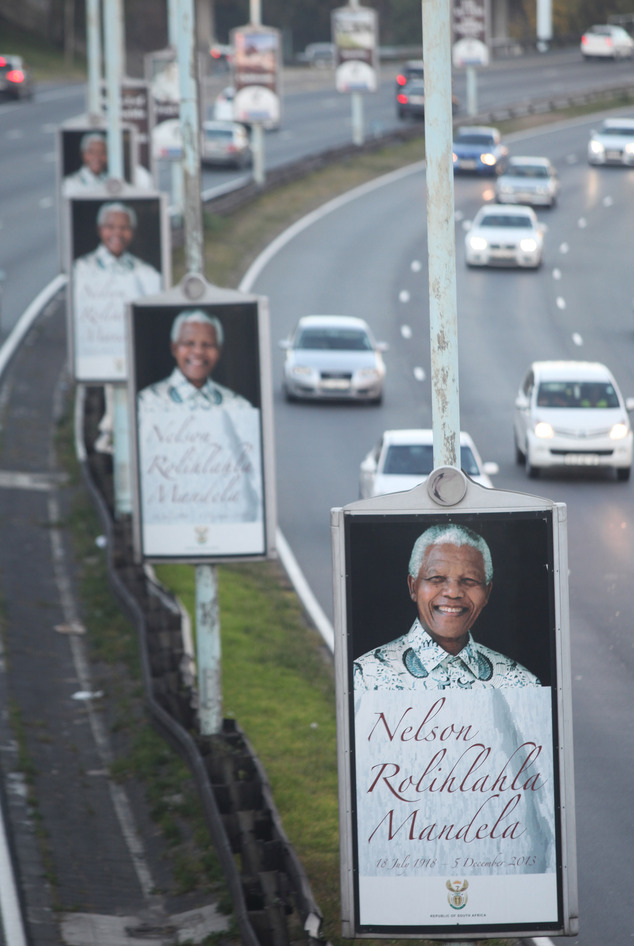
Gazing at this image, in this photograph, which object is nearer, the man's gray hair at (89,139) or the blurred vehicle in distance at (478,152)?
the man's gray hair at (89,139)

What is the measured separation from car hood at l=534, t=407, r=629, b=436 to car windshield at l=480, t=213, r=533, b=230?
22517mm

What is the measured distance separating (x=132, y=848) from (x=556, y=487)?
14.4 m

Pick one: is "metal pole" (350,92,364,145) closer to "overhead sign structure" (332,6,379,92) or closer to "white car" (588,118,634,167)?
"overhead sign structure" (332,6,379,92)

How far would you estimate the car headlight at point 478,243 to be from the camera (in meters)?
48.5

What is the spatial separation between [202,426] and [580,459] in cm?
1317

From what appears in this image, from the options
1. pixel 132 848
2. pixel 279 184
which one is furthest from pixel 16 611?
pixel 279 184

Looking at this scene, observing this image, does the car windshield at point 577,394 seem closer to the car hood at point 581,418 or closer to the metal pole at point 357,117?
the car hood at point 581,418

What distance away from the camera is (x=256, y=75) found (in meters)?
58.2

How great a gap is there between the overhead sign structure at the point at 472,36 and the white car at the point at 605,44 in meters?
29.1

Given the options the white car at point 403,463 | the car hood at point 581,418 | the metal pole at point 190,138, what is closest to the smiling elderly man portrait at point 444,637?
the metal pole at point 190,138

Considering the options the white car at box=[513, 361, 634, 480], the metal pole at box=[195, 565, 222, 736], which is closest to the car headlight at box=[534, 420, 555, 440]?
the white car at box=[513, 361, 634, 480]

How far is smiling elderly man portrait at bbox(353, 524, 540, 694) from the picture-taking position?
830 cm

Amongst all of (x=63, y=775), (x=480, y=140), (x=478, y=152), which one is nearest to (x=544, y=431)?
(x=63, y=775)

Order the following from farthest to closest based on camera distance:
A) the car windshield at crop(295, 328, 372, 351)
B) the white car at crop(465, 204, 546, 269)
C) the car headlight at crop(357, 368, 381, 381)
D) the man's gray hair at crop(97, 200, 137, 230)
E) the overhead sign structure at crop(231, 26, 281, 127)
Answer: the overhead sign structure at crop(231, 26, 281, 127), the white car at crop(465, 204, 546, 269), the car windshield at crop(295, 328, 372, 351), the car headlight at crop(357, 368, 381, 381), the man's gray hair at crop(97, 200, 137, 230)
